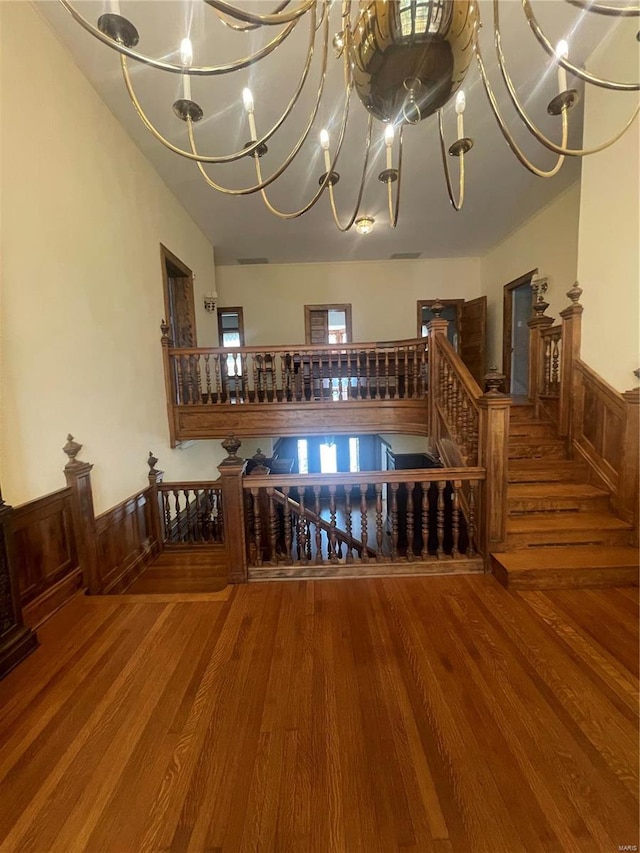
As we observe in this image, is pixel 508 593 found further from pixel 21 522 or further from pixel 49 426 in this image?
pixel 49 426

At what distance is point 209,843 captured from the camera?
1.04 meters

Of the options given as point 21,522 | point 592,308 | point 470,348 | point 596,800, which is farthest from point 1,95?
point 470,348

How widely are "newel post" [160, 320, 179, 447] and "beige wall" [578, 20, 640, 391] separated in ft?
14.1

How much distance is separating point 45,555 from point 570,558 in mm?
3376

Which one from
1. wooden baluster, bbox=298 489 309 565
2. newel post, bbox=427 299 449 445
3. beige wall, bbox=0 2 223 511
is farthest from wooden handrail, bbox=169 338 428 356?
wooden baluster, bbox=298 489 309 565

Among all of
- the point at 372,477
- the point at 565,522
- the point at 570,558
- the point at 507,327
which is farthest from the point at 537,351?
the point at 372,477

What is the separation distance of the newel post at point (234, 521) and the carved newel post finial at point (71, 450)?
3.08 feet

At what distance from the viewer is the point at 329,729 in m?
1.36

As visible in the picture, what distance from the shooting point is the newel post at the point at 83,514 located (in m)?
2.32

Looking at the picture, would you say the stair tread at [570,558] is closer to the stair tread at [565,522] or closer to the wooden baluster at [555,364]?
the stair tread at [565,522]

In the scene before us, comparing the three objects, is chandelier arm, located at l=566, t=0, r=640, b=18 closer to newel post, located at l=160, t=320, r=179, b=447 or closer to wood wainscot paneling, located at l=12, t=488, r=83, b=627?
wood wainscot paneling, located at l=12, t=488, r=83, b=627

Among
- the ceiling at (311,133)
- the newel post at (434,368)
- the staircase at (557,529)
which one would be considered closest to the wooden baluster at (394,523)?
the staircase at (557,529)

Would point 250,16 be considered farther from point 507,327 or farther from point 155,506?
point 507,327

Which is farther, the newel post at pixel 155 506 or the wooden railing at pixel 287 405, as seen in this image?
the wooden railing at pixel 287 405
